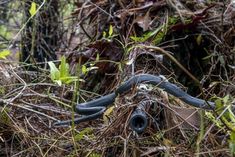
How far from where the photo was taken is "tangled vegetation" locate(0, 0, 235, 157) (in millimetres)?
1482

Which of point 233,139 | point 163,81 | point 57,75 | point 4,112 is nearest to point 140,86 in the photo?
point 163,81

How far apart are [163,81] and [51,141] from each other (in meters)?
0.47

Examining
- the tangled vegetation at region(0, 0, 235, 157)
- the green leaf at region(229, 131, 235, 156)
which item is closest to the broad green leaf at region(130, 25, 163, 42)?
the tangled vegetation at region(0, 0, 235, 157)

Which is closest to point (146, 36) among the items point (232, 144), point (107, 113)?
point (107, 113)

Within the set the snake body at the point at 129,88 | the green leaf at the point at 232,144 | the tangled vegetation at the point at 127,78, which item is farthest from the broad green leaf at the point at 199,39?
the green leaf at the point at 232,144

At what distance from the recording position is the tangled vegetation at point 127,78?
1.48 metres

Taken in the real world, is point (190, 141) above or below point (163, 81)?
below

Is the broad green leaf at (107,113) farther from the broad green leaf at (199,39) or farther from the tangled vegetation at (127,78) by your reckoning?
the broad green leaf at (199,39)

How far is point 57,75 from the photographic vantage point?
167cm

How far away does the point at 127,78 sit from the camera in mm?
1924

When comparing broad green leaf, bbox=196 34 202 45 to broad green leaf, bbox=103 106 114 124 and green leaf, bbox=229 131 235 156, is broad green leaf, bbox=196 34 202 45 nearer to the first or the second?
broad green leaf, bbox=103 106 114 124

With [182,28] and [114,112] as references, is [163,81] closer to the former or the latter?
[114,112]

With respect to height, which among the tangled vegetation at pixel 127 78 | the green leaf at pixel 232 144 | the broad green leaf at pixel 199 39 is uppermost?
the green leaf at pixel 232 144

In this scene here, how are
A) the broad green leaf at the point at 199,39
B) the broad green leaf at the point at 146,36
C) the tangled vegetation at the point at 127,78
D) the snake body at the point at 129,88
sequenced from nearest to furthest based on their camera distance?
the tangled vegetation at the point at 127,78, the snake body at the point at 129,88, the broad green leaf at the point at 146,36, the broad green leaf at the point at 199,39
